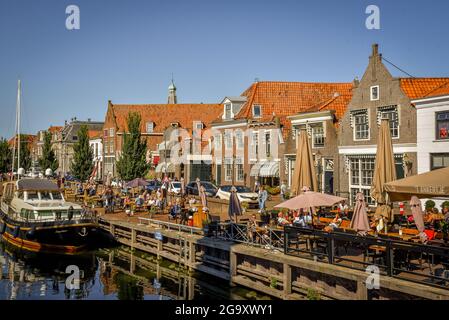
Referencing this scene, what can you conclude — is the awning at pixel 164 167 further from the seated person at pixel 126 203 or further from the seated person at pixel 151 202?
the seated person at pixel 151 202

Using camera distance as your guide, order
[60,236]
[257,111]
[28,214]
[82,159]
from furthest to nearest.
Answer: [82,159]
[257,111]
[28,214]
[60,236]

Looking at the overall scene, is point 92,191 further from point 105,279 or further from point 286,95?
point 105,279

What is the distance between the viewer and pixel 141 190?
1692 inches

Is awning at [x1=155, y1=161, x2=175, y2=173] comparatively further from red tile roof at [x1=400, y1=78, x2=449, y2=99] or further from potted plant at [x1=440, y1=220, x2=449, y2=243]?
potted plant at [x1=440, y1=220, x2=449, y2=243]

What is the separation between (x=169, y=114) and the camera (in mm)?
69562

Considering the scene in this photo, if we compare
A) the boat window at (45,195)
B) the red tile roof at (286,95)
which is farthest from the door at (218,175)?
the boat window at (45,195)

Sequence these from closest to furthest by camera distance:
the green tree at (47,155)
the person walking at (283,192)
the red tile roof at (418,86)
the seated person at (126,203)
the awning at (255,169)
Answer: the red tile roof at (418,86), the person walking at (283,192), the seated person at (126,203), the awning at (255,169), the green tree at (47,155)

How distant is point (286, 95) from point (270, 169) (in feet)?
32.9

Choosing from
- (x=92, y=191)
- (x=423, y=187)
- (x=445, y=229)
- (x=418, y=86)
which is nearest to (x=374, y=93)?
(x=418, y=86)

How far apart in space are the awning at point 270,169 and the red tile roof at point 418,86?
44.5 feet

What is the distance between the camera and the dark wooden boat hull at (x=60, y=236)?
86.8 ft

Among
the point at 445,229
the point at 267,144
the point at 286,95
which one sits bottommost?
the point at 445,229
